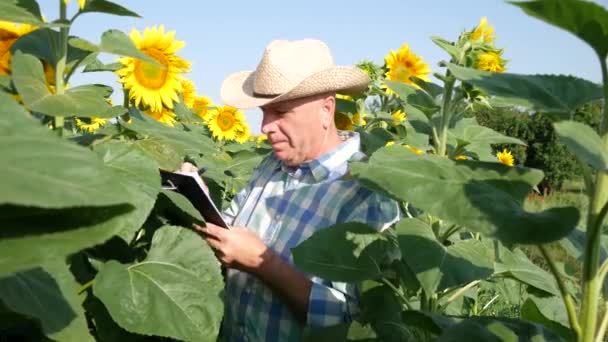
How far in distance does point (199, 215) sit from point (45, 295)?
2.68 feet

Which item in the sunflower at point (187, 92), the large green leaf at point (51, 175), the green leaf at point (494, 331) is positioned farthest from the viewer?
the sunflower at point (187, 92)

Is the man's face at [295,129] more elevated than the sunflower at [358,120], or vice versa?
the man's face at [295,129]

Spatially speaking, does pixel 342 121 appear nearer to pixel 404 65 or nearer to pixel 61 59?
pixel 404 65

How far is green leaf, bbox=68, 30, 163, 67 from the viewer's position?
57.9 inches

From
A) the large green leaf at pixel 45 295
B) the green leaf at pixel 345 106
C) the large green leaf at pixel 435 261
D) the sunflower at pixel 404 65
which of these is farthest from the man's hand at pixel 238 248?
the sunflower at pixel 404 65

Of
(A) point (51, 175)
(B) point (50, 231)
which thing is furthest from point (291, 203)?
(A) point (51, 175)

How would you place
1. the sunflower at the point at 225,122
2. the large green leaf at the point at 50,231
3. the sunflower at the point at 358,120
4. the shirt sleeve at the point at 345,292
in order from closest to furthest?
the large green leaf at the point at 50,231
the shirt sleeve at the point at 345,292
the sunflower at the point at 358,120
the sunflower at the point at 225,122

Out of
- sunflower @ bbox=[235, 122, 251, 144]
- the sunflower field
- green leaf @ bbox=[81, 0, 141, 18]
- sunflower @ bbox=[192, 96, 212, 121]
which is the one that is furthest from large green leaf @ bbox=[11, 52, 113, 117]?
sunflower @ bbox=[235, 122, 251, 144]

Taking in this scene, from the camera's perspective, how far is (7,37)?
1788 mm

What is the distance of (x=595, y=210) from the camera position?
1.03 meters

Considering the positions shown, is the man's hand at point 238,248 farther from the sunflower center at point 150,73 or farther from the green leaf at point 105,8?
the green leaf at point 105,8

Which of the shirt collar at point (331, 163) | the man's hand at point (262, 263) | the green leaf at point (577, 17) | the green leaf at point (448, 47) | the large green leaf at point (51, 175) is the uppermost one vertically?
the green leaf at point (577, 17)

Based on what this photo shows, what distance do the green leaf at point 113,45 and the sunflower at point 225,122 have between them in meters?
4.10

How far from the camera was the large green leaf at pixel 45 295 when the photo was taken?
848 mm
